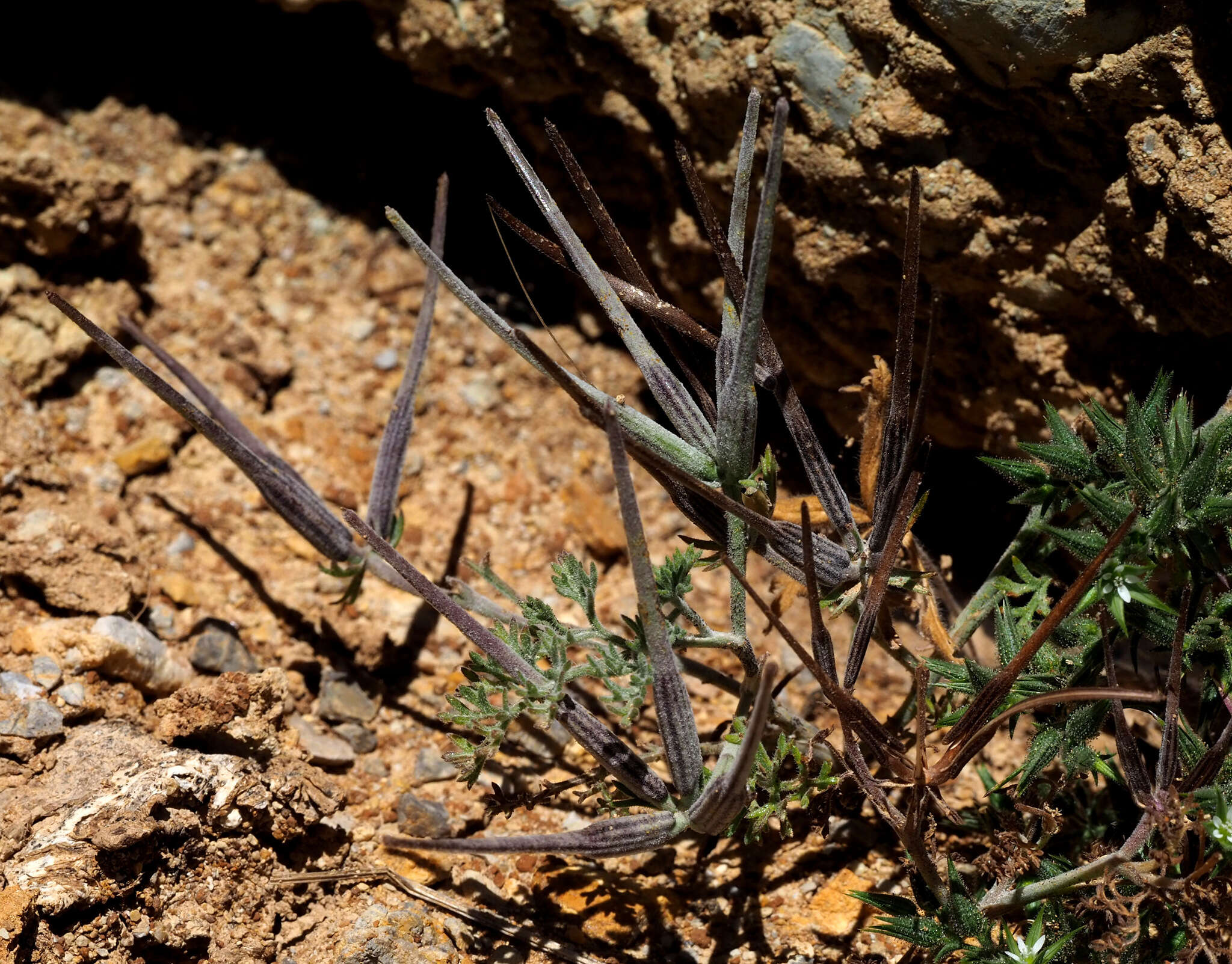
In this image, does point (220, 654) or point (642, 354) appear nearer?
point (642, 354)

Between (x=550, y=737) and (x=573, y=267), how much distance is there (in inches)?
50.1

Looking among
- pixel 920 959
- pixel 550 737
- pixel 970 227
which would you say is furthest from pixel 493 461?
pixel 920 959

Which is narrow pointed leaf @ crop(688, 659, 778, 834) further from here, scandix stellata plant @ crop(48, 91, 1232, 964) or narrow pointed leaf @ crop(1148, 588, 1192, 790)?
narrow pointed leaf @ crop(1148, 588, 1192, 790)

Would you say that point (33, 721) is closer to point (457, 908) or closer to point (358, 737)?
point (358, 737)

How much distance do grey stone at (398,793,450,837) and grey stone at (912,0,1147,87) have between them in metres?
2.16

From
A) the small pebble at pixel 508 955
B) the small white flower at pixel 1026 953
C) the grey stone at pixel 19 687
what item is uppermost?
the grey stone at pixel 19 687

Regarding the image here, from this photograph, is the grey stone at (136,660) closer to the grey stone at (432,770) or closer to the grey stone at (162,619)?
the grey stone at (162,619)

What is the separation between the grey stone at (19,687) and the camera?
7.61ft

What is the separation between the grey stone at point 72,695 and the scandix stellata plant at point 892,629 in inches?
27.9

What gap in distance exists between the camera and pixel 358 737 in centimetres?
267

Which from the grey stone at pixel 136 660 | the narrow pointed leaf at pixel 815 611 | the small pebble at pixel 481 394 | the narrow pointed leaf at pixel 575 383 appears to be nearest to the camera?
the narrow pointed leaf at pixel 815 611

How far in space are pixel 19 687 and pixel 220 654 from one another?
0.47 meters

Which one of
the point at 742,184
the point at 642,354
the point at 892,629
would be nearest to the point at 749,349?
the point at 642,354

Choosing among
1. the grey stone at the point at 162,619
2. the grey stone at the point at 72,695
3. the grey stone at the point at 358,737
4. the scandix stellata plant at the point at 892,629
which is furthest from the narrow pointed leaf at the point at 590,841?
the grey stone at the point at 162,619
